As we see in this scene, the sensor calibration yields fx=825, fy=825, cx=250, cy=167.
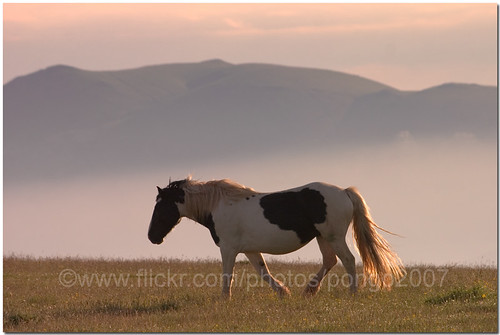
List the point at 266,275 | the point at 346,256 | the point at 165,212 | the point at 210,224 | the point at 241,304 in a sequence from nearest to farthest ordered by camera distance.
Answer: the point at 241,304
the point at 346,256
the point at 266,275
the point at 210,224
the point at 165,212

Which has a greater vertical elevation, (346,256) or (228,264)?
(346,256)

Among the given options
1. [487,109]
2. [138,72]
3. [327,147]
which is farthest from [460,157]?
[138,72]

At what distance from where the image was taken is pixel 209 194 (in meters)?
15.1

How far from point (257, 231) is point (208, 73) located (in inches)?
6161

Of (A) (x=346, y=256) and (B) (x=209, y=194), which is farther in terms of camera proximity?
(B) (x=209, y=194)

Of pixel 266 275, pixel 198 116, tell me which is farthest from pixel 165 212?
pixel 198 116

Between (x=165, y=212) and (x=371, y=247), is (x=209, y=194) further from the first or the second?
(x=371, y=247)

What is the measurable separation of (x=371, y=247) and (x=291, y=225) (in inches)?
61.8

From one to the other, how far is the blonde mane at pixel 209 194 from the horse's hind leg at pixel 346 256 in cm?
176

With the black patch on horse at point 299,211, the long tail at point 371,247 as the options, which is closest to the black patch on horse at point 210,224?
the black patch on horse at point 299,211

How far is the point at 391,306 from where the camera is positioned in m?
13.2

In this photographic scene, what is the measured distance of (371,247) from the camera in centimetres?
1482

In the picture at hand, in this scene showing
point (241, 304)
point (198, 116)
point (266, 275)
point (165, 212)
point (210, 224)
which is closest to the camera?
point (241, 304)

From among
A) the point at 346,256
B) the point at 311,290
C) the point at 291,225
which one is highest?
the point at 291,225
